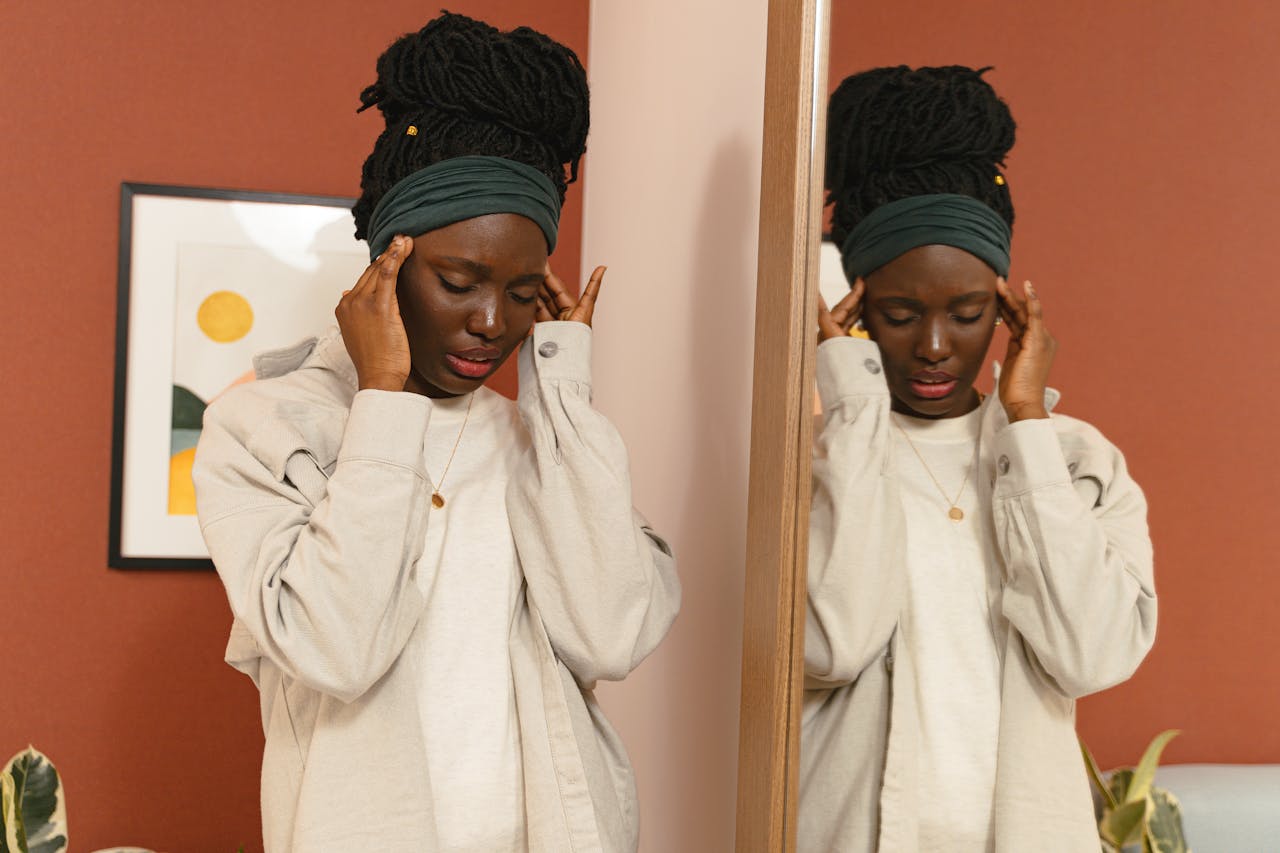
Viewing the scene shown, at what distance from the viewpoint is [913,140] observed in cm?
92

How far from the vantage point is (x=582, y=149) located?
1.27 meters

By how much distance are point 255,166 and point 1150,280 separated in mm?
Answer: 1447

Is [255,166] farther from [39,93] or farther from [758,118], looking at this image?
[758,118]

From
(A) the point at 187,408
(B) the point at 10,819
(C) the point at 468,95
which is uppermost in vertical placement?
(C) the point at 468,95

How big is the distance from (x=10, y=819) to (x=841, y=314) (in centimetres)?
132

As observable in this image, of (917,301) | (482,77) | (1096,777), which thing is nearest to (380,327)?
(482,77)

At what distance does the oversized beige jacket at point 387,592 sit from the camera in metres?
1.02

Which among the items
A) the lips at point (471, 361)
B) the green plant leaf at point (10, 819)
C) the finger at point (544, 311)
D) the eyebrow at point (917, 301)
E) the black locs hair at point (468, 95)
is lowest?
the green plant leaf at point (10, 819)

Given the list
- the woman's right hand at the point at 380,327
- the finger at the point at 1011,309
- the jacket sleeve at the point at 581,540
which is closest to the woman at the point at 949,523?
the finger at the point at 1011,309

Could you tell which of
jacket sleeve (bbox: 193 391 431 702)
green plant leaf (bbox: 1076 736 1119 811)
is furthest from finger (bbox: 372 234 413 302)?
green plant leaf (bbox: 1076 736 1119 811)

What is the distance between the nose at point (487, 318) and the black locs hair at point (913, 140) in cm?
34

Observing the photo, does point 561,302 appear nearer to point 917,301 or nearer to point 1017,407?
point 917,301

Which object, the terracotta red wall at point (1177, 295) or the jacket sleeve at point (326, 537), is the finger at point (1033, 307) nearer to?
the terracotta red wall at point (1177, 295)

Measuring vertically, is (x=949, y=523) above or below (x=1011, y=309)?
below
